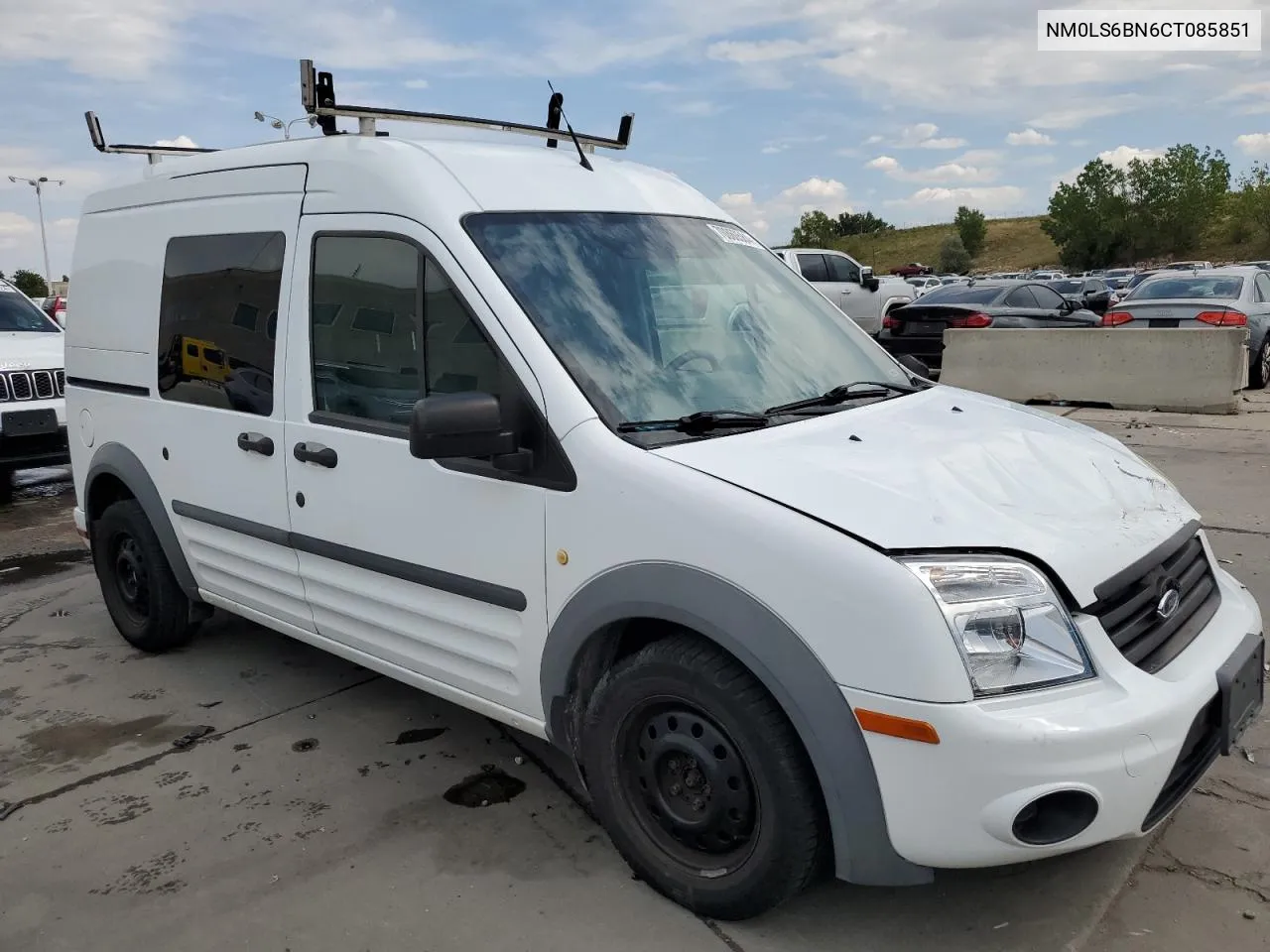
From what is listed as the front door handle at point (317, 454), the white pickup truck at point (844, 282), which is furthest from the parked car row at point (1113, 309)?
the front door handle at point (317, 454)

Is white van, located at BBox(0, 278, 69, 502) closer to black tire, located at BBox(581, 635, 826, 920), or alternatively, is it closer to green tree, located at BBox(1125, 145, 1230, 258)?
black tire, located at BBox(581, 635, 826, 920)

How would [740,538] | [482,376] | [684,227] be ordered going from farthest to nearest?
[684,227] < [482,376] < [740,538]

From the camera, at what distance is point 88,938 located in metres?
2.76

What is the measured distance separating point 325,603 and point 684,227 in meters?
1.81

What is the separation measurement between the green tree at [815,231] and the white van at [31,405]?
101537 mm

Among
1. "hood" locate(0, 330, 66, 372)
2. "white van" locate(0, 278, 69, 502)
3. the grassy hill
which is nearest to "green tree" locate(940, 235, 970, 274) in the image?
the grassy hill

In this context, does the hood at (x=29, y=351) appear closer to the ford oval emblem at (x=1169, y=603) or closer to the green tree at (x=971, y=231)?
the ford oval emblem at (x=1169, y=603)

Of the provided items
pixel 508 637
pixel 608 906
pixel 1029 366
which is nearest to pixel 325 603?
pixel 508 637

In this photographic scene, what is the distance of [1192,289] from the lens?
12.6m

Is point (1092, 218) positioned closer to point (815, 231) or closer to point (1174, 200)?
point (1174, 200)

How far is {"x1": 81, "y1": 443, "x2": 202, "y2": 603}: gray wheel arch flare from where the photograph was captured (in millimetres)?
4383

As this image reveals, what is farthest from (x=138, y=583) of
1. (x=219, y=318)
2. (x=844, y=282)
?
(x=844, y=282)

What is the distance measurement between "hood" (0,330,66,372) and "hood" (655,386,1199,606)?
7353 millimetres

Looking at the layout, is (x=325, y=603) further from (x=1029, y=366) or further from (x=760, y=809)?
(x=1029, y=366)
